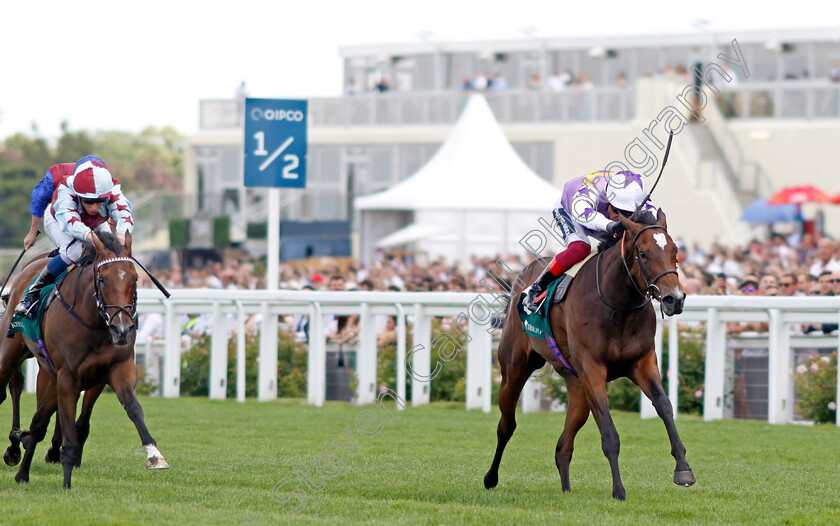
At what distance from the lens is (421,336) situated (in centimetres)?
1145

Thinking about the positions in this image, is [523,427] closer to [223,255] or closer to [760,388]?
[760,388]

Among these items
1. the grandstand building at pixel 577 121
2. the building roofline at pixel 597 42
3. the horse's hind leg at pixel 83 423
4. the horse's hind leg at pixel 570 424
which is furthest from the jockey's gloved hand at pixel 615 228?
the building roofline at pixel 597 42

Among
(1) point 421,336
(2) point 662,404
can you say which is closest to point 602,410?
(2) point 662,404

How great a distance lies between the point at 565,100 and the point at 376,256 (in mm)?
7246

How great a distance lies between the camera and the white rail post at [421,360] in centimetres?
1145

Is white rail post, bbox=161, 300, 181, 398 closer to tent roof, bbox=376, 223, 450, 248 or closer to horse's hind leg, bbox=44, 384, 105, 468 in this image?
horse's hind leg, bbox=44, 384, 105, 468

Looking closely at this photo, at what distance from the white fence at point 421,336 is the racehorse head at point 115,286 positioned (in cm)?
437

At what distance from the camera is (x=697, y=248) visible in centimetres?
2042

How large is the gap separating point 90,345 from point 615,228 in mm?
3023

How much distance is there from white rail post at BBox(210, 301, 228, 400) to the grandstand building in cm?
1164

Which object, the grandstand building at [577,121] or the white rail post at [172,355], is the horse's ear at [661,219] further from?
the grandstand building at [577,121]

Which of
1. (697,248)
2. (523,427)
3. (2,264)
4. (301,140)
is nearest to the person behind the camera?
(523,427)

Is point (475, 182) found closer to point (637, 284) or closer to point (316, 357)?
point (316, 357)

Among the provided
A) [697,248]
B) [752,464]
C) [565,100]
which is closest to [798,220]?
[697,248]
